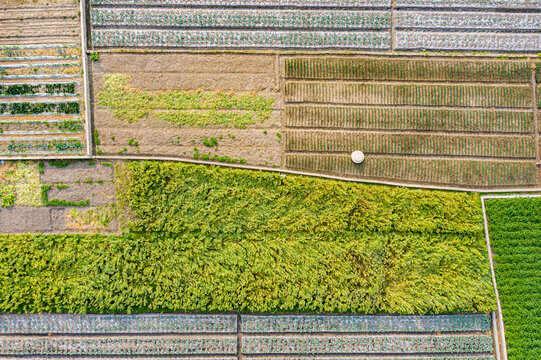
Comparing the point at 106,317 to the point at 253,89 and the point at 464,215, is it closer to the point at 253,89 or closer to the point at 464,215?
the point at 253,89

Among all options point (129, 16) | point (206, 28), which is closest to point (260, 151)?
point (206, 28)

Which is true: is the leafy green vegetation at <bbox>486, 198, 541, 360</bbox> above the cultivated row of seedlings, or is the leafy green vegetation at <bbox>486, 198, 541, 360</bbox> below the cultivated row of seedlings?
below

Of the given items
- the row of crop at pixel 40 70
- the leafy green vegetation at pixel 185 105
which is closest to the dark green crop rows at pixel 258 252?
the leafy green vegetation at pixel 185 105

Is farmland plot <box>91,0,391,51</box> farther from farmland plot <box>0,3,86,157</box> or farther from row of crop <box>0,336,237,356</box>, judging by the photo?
row of crop <box>0,336,237,356</box>

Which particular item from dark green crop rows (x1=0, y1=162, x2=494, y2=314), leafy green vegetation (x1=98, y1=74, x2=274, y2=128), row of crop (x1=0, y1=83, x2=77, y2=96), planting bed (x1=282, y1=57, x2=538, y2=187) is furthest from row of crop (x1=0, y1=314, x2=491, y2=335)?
row of crop (x1=0, y1=83, x2=77, y2=96)

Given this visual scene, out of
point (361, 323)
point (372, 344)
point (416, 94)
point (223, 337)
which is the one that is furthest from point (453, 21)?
point (223, 337)

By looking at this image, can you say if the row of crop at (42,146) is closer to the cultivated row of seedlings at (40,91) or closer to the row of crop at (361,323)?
the cultivated row of seedlings at (40,91)

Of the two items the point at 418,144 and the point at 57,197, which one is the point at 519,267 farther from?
the point at 57,197
